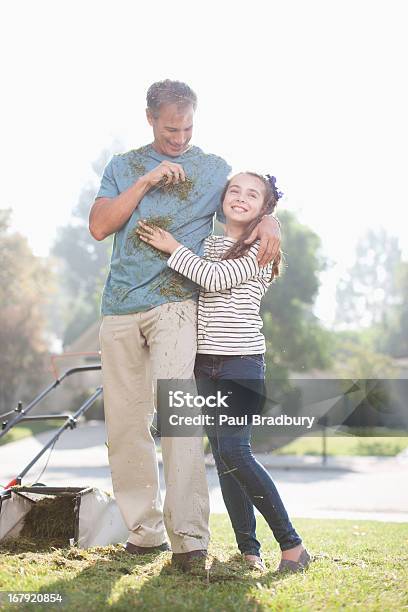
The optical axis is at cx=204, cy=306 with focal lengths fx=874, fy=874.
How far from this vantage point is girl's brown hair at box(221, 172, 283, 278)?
3.78 m

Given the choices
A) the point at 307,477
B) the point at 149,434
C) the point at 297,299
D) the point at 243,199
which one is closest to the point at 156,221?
the point at 243,199

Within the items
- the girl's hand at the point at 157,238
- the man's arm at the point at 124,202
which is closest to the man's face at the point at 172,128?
the man's arm at the point at 124,202

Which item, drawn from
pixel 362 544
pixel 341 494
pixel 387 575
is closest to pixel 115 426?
pixel 387 575

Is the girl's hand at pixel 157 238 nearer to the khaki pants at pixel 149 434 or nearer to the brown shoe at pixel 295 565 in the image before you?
the khaki pants at pixel 149 434

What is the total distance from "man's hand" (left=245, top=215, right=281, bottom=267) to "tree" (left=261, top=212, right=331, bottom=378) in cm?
2024

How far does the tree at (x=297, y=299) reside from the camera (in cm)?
2488

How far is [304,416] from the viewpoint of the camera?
4.26 metres

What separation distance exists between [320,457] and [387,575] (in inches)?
692

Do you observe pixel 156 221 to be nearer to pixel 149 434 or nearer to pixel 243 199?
pixel 243 199

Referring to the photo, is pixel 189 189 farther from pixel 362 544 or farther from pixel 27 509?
pixel 362 544

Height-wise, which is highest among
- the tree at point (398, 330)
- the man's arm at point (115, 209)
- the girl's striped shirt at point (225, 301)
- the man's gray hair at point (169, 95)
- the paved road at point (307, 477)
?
the man's gray hair at point (169, 95)

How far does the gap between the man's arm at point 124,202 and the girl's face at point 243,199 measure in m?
0.24

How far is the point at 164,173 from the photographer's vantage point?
3736 mm

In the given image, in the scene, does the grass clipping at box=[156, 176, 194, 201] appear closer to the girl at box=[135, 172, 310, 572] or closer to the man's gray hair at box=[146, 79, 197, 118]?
the girl at box=[135, 172, 310, 572]
